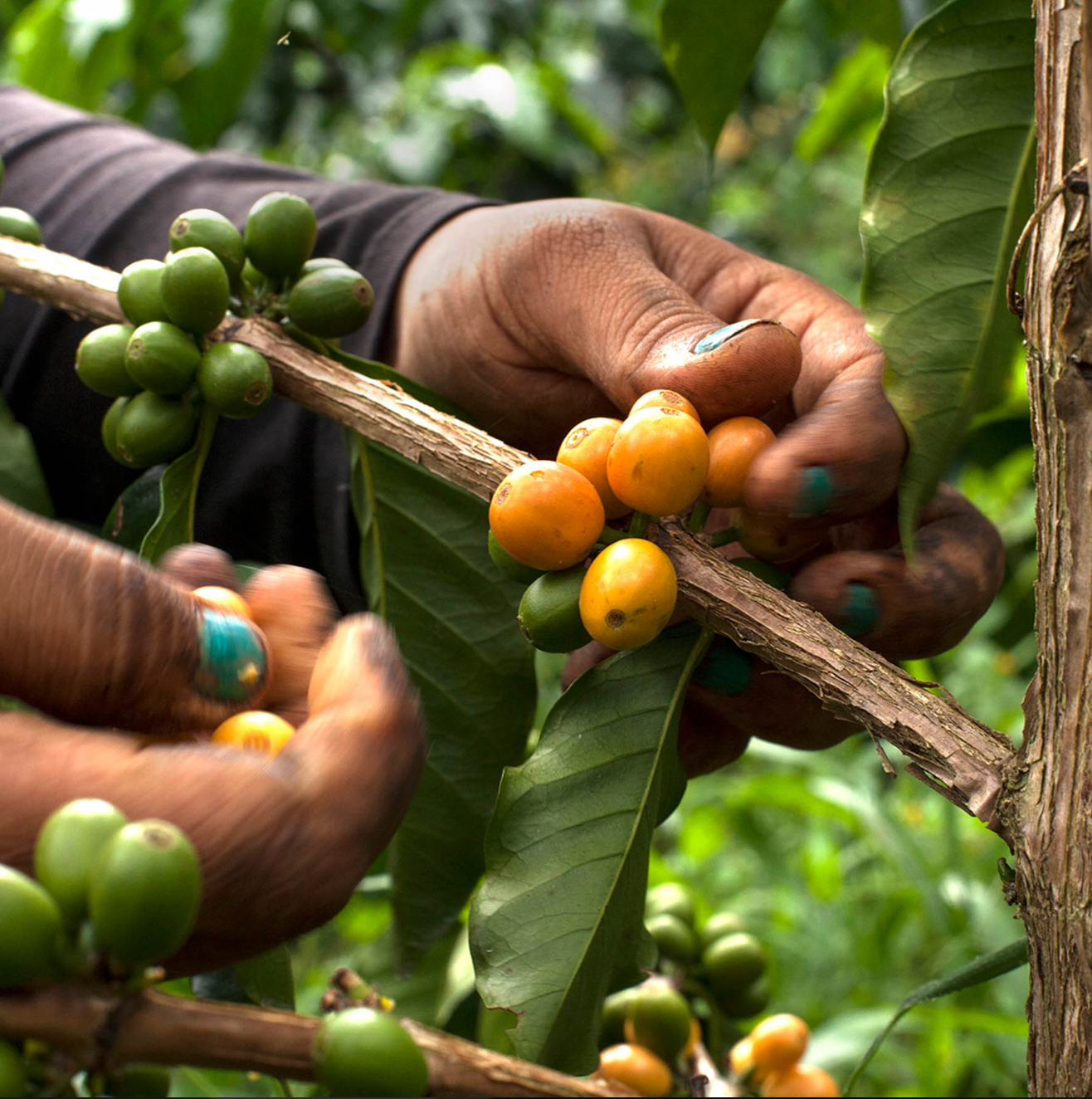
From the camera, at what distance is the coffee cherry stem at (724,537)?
4.22 ft

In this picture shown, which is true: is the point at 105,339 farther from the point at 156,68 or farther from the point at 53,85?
the point at 156,68

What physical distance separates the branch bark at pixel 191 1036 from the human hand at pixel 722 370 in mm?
650

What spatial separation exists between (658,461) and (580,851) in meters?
0.43

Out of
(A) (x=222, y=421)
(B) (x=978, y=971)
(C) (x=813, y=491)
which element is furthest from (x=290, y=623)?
(A) (x=222, y=421)

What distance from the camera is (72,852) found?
733 mm

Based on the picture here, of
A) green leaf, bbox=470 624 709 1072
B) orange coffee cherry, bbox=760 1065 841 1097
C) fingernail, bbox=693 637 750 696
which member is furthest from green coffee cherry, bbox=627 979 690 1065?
fingernail, bbox=693 637 750 696

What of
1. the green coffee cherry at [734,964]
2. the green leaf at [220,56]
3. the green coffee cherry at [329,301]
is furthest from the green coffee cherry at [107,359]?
the green leaf at [220,56]

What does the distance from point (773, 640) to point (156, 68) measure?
12.8 feet

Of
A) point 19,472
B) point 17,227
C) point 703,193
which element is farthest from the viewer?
point 703,193

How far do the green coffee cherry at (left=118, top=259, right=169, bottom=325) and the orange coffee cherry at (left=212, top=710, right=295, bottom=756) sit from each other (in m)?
0.63

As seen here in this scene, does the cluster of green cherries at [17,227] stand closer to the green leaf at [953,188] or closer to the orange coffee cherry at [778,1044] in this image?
the green leaf at [953,188]

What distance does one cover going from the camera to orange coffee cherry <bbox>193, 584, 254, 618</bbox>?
3.60ft

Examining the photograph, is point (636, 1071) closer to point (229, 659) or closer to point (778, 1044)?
point (778, 1044)

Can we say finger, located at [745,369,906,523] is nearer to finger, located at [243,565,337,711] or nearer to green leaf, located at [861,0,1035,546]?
green leaf, located at [861,0,1035,546]
